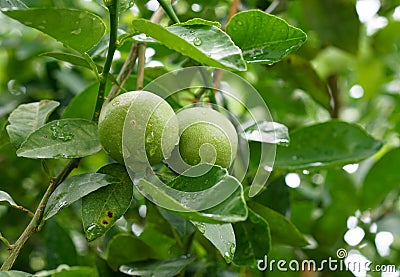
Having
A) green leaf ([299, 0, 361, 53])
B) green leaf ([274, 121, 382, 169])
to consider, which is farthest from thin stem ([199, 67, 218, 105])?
green leaf ([299, 0, 361, 53])

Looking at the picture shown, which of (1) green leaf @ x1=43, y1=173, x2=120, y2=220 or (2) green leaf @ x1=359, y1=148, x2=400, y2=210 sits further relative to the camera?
(2) green leaf @ x1=359, y1=148, x2=400, y2=210

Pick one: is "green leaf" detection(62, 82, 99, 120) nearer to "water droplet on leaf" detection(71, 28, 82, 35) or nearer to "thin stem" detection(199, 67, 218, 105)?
"thin stem" detection(199, 67, 218, 105)

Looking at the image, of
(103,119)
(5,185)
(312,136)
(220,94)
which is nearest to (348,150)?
(312,136)

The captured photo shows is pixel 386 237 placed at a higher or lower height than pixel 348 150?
lower

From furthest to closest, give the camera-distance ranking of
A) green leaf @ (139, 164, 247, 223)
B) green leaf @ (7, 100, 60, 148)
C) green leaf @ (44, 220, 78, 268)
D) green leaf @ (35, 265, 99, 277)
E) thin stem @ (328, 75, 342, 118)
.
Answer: thin stem @ (328, 75, 342, 118) < green leaf @ (44, 220, 78, 268) < green leaf @ (35, 265, 99, 277) < green leaf @ (7, 100, 60, 148) < green leaf @ (139, 164, 247, 223)

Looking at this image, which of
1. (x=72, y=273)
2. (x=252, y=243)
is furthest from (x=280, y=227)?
(x=72, y=273)

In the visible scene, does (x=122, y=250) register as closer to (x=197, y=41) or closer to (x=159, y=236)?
(x=159, y=236)

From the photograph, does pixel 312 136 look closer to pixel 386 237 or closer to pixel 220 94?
pixel 220 94
